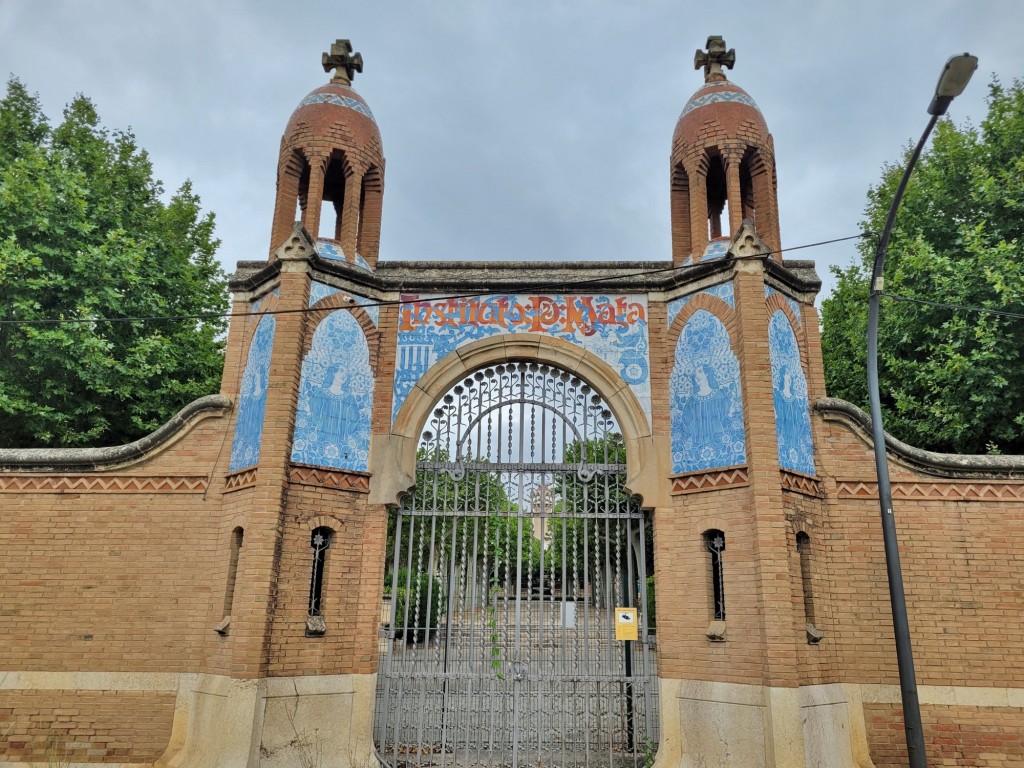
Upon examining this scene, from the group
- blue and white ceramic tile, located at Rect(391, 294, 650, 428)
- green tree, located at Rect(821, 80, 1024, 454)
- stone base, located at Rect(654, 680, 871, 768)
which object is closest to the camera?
stone base, located at Rect(654, 680, 871, 768)

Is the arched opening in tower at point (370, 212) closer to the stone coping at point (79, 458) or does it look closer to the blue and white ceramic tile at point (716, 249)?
the stone coping at point (79, 458)

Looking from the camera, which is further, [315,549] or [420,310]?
[420,310]

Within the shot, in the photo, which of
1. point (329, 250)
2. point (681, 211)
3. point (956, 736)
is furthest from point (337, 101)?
point (956, 736)

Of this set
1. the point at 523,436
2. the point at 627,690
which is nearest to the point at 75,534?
the point at 523,436

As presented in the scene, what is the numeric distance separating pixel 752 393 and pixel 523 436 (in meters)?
3.03

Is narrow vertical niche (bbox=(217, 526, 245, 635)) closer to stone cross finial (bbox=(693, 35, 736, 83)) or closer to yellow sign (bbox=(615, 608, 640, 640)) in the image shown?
yellow sign (bbox=(615, 608, 640, 640))

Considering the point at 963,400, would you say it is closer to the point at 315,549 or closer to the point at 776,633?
the point at 776,633

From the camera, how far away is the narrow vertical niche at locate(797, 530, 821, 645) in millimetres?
8508

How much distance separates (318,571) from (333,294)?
369 centimetres

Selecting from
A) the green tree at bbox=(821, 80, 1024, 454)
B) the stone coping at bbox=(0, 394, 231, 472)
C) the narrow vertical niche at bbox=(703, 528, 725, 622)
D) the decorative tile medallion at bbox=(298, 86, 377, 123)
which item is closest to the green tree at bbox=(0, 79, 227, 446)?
the stone coping at bbox=(0, 394, 231, 472)

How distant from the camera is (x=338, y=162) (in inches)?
432

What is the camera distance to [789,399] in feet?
30.1

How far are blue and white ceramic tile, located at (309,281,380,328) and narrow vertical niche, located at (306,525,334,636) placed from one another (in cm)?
297

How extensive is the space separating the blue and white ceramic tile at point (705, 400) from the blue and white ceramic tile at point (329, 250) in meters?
4.94
